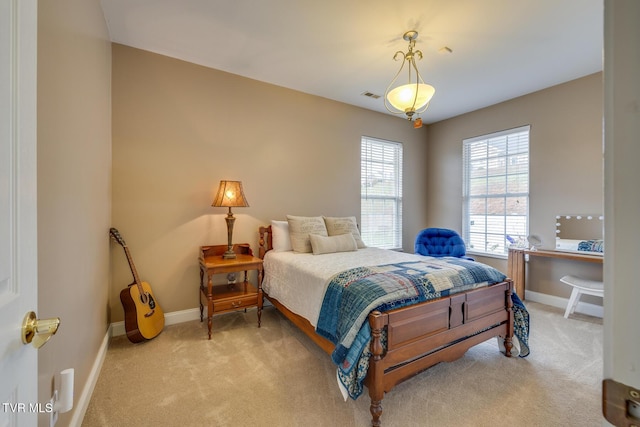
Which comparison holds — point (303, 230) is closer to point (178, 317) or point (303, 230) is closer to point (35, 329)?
point (178, 317)

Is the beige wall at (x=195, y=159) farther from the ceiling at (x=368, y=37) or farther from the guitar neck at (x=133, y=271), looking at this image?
the ceiling at (x=368, y=37)

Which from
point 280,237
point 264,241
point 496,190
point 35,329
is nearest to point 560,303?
point 496,190

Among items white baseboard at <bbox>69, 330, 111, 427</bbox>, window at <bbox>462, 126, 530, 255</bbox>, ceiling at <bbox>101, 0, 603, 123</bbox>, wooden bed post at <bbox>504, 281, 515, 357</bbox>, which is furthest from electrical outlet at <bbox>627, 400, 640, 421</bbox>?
window at <bbox>462, 126, 530, 255</bbox>

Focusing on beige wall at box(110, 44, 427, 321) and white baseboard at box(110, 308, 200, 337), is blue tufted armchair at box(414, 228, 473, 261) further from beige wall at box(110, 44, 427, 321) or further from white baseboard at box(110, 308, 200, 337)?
white baseboard at box(110, 308, 200, 337)

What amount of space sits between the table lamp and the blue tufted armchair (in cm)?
250

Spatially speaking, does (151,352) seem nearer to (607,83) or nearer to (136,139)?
(136,139)

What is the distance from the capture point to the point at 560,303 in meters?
3.49

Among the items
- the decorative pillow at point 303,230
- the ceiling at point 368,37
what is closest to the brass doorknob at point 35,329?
the ceiling at point 368,37

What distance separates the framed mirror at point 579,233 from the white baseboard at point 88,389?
4.86m

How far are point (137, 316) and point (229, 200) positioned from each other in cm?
135

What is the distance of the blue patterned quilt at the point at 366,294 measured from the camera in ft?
5.36

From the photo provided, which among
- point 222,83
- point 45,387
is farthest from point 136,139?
point 45,387

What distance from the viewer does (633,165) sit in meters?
0.36

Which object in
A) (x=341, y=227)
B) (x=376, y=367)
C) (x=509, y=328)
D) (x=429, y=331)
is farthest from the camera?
(x=341, y=227)
